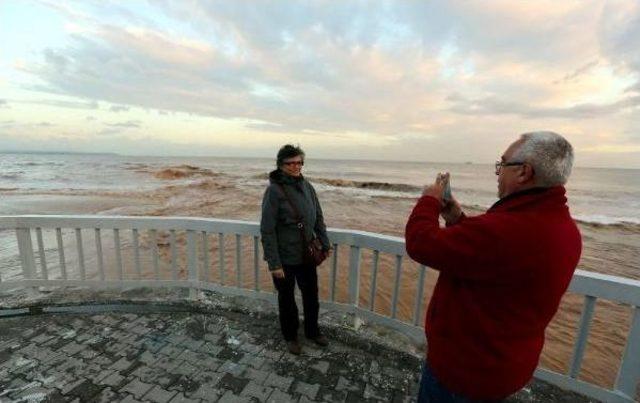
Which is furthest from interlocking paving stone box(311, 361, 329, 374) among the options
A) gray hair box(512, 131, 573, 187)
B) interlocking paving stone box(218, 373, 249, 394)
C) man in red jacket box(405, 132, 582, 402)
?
gray hair box(512, 131, 573, 187)

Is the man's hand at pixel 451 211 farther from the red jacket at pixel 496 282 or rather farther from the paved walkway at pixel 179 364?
the paved walkway at pixel 179 364

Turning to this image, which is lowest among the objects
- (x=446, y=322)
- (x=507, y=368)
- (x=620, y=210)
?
(x=620, y=210)

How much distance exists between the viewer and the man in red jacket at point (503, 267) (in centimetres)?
114

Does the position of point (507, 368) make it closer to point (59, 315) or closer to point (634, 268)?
point (59, 315)

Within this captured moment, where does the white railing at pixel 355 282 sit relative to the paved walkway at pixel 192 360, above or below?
above

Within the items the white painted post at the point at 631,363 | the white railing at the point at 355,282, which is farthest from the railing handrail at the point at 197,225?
the white painted post at the point at 631,363

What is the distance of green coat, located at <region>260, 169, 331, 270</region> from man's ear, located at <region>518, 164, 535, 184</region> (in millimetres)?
1838

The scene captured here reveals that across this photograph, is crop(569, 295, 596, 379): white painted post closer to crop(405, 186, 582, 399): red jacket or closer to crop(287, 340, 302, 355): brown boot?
crop(405, 186, 582, 399): red jacket

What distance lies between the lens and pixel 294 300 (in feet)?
10.0

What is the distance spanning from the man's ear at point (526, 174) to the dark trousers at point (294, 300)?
2089 mm

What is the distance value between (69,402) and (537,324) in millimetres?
3032

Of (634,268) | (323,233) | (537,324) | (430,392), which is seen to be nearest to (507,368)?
(537,324)

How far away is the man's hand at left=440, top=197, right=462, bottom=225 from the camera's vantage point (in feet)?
5.31

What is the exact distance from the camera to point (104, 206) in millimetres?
15227
